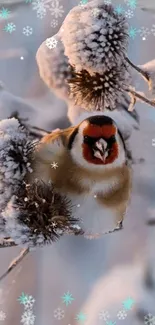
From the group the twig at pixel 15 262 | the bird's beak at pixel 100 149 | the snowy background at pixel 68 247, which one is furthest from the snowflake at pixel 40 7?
the twig at pixel 15 262

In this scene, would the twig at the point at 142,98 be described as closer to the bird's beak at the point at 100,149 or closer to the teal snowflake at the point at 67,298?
the bird's beak at the point at 100,149

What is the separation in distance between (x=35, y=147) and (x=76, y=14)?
192 millimetres

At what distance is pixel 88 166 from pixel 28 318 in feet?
0.77

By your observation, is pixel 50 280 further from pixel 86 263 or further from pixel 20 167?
pixel 20 167

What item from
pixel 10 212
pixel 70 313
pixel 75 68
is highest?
pixel 75 68

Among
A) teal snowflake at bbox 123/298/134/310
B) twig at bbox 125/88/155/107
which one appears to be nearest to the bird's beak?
twig at bbox 125/88/155/107

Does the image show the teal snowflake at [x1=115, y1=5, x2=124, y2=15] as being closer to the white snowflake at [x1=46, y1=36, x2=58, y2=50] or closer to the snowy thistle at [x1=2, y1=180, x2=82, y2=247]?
the white snowflake at [x1=46, y1=36, x2=58, y2=50]

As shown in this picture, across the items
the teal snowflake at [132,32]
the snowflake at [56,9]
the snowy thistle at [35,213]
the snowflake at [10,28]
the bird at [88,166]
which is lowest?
the snowy thistle at [35,213]

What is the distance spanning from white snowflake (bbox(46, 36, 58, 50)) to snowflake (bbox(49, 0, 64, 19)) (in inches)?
1.4

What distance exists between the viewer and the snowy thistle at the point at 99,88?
0.81 m

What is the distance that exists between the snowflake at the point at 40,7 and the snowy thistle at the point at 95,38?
0.06 m

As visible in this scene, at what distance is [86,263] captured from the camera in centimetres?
86

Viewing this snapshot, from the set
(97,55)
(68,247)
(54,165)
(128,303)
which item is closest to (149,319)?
(128,303)

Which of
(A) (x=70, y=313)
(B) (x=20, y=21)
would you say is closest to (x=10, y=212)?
(A) (x=70, y=313)
